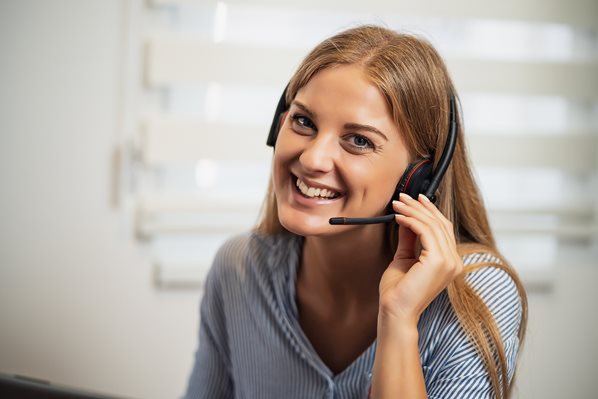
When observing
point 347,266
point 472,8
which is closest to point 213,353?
point 347,266

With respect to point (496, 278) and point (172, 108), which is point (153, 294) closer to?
point (172, 108)

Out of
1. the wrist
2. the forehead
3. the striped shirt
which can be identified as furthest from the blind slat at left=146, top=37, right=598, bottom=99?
the wrist

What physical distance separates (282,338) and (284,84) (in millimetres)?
920

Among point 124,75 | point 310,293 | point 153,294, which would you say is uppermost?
point 124,75

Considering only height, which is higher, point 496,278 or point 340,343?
point 496,278

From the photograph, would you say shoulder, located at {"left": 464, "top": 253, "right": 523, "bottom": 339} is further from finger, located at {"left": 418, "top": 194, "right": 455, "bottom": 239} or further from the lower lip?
the lower lip

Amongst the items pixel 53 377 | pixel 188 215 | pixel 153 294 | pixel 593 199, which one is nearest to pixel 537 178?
pixel 593 199

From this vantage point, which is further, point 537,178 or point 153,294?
point 537,178

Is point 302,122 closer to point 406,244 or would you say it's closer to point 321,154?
point 321,154

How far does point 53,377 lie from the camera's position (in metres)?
1.96

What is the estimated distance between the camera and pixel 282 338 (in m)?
1.24

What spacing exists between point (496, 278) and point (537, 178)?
1143mm

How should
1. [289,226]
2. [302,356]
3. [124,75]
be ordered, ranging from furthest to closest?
[124,75], [302,356], [289,226]

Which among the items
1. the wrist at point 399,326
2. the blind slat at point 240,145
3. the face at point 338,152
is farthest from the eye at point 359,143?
the blind slat at point 240,145
